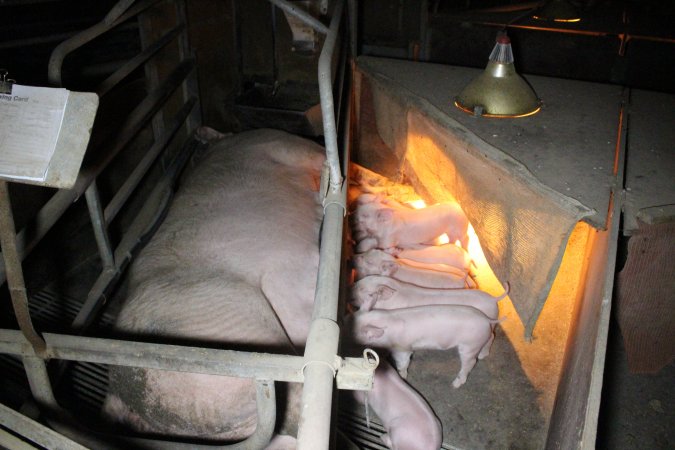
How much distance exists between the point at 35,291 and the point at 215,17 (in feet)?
8.33

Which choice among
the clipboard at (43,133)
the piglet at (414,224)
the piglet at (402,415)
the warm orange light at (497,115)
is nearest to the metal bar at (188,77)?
the piglet at (414,224)

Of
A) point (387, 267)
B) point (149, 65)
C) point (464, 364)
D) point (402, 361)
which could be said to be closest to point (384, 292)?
point (387, 267)

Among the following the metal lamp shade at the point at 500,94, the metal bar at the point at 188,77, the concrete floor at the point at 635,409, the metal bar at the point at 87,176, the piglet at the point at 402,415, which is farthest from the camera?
the metal bar at the point at 188,77

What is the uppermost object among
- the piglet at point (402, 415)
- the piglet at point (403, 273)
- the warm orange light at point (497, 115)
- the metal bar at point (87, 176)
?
the warm orange light at point (497, 115)

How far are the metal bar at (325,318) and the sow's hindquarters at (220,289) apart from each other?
0.49m

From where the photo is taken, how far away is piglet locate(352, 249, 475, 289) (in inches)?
117

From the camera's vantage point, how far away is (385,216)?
333 centimetres

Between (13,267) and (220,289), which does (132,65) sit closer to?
(220,289)

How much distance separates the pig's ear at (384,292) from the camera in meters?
2.72

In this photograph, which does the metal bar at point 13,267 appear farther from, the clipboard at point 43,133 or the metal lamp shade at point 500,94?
the metal lamp shade at point 500,94

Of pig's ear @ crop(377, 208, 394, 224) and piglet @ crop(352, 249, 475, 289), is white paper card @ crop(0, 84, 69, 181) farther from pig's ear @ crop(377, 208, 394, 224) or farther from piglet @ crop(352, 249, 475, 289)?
pig's ear @ crop(377, 208, 394, 224)

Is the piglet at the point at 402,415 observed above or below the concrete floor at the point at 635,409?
above

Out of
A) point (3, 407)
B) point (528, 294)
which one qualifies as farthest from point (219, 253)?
point (528, 294)

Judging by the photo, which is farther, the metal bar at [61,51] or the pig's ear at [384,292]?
the pig's ear at [384,292]
